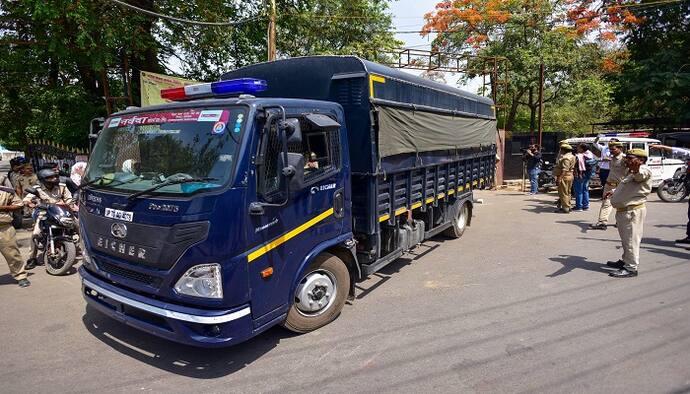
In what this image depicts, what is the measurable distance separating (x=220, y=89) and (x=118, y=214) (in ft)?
4.41

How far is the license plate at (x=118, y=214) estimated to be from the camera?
10.4 ft

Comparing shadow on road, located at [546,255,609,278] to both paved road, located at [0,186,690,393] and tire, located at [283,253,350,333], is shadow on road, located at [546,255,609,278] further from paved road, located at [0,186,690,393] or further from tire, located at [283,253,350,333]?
tire, located at [283,253,350,333]

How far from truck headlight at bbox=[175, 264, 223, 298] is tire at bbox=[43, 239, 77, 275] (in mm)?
3973

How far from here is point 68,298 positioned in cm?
500

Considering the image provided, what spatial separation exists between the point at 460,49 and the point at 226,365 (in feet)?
73.8

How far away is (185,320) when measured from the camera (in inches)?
117

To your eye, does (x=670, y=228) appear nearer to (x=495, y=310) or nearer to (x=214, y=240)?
(x=495, y=310)

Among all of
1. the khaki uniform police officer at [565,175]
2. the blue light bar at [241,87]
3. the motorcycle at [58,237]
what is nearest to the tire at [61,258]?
the motorcycle at [58,237]

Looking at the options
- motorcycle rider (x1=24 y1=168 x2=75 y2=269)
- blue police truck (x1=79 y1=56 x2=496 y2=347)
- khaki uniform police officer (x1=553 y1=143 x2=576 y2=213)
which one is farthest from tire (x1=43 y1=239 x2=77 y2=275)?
khaki uniform police officer (x1=553 y1=143 x2=576 y2=213)

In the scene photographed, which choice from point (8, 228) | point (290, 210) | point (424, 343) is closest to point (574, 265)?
point (424, 343)

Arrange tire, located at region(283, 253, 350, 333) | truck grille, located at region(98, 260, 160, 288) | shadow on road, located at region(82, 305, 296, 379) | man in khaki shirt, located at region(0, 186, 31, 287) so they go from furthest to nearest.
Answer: man in khaki shirt, located at region(0, 186, 31, 287) < tire, located at region(283, 253, 350, 333) < shadow on road, located at region(82, 305, 296, 379) < truck grille, located at region(98, 260, 160, 288)

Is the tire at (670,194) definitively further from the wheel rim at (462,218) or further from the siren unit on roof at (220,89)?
the siren unit on roof at (220,89)

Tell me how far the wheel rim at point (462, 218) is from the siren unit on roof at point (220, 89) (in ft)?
16.8

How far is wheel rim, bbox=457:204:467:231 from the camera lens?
7756 mm
